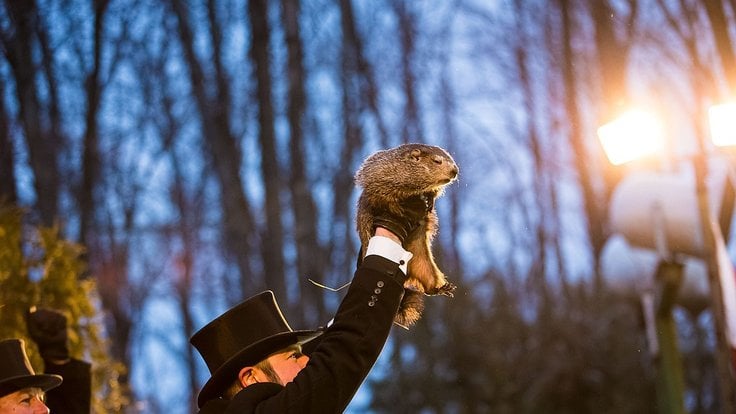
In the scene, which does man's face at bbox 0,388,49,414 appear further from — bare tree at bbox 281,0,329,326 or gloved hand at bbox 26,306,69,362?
bare tree at bbox 281,0,329,326

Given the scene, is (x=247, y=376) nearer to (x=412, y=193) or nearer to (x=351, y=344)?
(x=351, y=344)

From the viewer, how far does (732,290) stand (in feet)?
34.2

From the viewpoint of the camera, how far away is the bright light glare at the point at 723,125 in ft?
31.7

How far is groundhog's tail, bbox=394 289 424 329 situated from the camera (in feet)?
11.6

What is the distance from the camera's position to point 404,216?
10.9ft

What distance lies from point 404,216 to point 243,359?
0.72m

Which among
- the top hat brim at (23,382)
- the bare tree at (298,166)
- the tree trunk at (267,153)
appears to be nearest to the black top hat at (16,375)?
the top hat brim at (23,382)

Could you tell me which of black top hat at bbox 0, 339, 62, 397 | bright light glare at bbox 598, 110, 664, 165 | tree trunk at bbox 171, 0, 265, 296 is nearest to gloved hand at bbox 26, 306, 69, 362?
black top hat at bbox 0, 339, 62, 397

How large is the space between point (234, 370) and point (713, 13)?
33.6 feet

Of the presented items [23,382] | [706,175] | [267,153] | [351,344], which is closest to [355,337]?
[351,344]

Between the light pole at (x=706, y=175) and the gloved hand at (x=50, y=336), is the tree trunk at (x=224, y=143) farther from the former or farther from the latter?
the gloved hand at (x=50, y=336)

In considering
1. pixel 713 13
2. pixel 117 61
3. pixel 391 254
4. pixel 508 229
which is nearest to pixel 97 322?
pixel 391 254

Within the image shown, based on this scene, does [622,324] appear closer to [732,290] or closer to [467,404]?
[467,404]

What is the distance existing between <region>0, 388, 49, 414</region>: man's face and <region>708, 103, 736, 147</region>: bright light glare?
670cm
